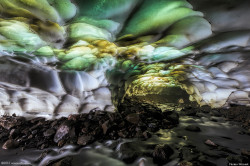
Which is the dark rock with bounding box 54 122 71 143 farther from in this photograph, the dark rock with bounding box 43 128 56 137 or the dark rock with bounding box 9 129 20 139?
the dark rock with bounding box 9 129 20 139

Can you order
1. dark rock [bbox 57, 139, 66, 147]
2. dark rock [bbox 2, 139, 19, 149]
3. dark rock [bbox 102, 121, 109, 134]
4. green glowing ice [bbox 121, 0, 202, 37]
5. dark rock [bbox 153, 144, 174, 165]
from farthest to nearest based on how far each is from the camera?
dark rock [bbox 102, 121, 109, 134] → dark rock [bbox 57, 139, 66, 147] → dark rock [bbox 2, 139, 19, 149] → dark rock [bbox 153, 144, 174, 165] → green glowing ice [bbox 121, 0, 202, 37]

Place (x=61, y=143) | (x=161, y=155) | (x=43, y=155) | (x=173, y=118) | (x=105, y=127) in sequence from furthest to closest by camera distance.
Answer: (x=173, y=118) < (x=105, y=127) < (x=61, y=143) < (x=43, y=155) < (x=161, y=155)

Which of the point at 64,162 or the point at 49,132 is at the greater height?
the point at 49,132

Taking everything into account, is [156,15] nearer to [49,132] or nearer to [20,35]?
[20,35]

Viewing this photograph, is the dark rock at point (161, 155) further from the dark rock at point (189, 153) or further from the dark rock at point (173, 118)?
the dark rock at point (173, 118)

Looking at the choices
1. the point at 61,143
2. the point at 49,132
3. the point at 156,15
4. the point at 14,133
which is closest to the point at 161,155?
the point at 61,143

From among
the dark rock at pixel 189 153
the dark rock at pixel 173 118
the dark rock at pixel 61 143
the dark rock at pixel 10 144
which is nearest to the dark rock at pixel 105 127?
the dark rock at pixel 61 143

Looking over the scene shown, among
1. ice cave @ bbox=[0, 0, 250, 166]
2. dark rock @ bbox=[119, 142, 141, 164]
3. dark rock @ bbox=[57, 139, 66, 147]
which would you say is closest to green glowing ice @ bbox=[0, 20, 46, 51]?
ice cave @ bbox=[0, 0, 250, 166]
